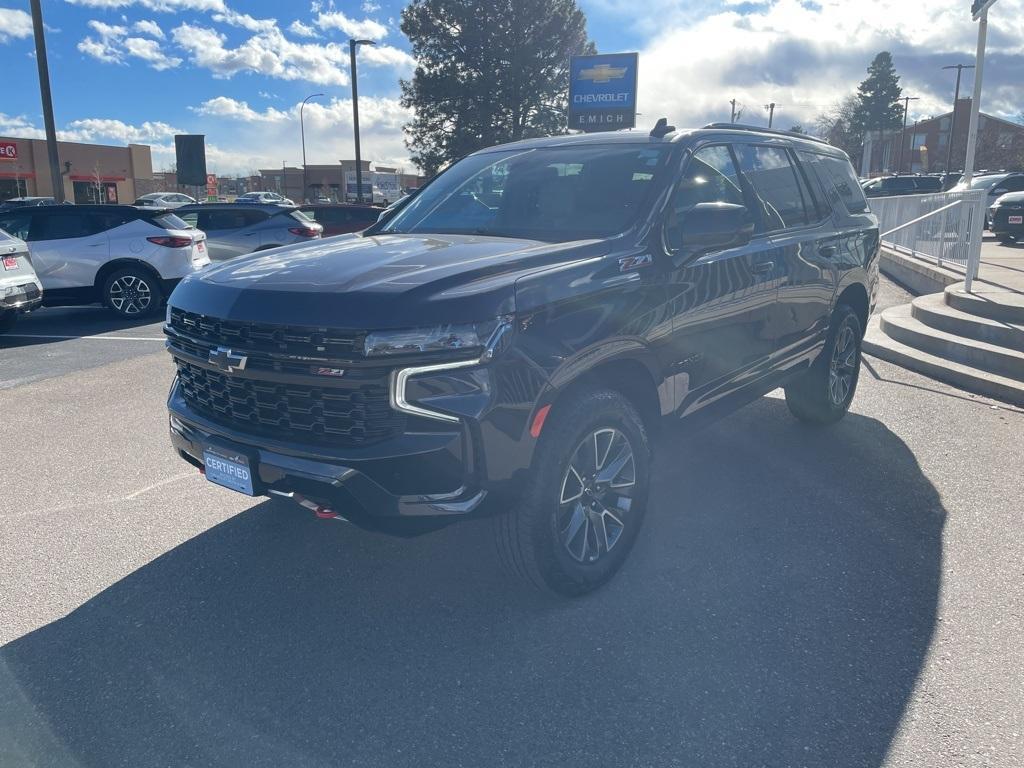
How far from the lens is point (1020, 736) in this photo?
264cm

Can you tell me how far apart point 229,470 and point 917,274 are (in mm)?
11873

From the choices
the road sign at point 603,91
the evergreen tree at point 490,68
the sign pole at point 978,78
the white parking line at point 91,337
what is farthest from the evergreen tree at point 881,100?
the white parking line at point 91,337

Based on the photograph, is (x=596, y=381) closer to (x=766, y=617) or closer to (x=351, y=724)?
(x=766, y=617)

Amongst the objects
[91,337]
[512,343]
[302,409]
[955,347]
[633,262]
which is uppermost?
[633,262]

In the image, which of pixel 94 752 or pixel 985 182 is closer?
pixel 94 752

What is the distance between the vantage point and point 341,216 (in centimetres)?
1706

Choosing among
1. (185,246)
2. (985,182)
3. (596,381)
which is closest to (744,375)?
(596,381)

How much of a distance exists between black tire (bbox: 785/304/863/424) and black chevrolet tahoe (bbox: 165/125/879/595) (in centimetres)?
102

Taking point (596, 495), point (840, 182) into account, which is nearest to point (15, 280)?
point (596, 495)

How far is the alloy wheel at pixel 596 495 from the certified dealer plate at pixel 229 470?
1.22 meters

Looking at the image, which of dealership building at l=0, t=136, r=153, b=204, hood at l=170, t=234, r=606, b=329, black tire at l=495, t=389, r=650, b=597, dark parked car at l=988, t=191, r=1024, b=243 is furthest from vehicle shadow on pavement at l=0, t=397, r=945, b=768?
dealership building at l=0, t=136, r=153, b=204

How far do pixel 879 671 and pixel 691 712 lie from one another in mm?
759

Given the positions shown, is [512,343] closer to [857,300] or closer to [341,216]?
[857,300]

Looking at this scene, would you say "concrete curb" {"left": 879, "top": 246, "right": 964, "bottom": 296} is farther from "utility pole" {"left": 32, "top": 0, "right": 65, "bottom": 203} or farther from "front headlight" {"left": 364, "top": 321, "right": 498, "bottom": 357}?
"utility pole" {"left": 32, "top": 0, "right": 65, "bottom": 203}
